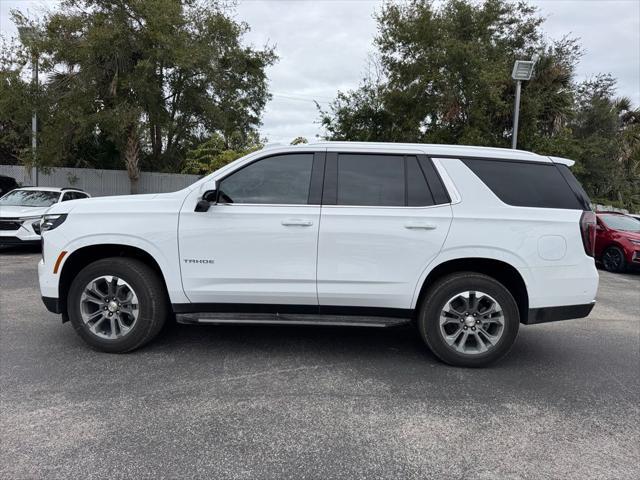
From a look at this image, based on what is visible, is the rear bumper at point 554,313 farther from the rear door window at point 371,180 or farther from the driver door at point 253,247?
the driver door at point 253,247

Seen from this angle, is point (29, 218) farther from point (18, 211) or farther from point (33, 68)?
point (33, 68)

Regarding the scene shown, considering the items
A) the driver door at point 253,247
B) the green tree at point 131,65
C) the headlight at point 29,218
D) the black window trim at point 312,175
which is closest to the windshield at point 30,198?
the headlight at point 29,218

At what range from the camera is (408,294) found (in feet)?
13.2

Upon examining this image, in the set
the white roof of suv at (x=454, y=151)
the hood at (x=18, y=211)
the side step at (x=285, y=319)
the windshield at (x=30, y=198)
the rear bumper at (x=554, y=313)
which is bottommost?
the side step at (x=285, y=319)

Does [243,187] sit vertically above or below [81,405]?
above

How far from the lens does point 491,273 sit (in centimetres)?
424

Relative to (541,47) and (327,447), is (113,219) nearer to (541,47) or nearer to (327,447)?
(327,447)

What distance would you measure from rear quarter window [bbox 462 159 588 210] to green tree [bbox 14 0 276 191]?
41.1 ft

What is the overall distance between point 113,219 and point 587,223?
410cm

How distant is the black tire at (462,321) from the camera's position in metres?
3.99

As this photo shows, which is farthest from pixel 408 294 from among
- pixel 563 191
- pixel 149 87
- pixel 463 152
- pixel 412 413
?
pixel 149 87

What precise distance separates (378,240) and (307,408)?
4.85 ft

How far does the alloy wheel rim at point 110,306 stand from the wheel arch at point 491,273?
100 inches

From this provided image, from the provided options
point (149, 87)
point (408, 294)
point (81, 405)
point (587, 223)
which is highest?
point (149, 87)
